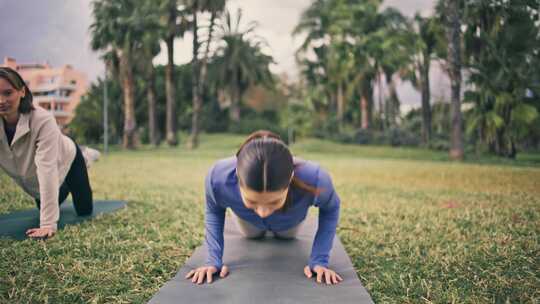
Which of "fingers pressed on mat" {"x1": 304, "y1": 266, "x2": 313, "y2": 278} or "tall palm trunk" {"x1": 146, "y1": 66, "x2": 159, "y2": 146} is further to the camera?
"tall palm trunk" {"x1": 146, "y1": 66, "x2": 159, "y2": 146}

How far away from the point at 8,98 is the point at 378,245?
2.49 m

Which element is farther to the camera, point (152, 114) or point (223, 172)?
point (152, 114)

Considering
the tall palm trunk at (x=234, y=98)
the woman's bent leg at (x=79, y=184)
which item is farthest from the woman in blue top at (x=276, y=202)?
the tall palm trunk at (x=234, y=98)

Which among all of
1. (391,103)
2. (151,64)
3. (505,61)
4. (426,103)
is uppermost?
(151,64)

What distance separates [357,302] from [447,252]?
1.07 m

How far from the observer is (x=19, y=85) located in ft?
7.92

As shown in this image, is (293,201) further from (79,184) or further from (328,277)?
(79,184)

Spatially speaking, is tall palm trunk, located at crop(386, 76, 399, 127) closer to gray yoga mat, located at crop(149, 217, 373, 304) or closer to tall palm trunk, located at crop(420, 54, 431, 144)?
tall palm trunk, located at crop(420, 54, 431, 144)

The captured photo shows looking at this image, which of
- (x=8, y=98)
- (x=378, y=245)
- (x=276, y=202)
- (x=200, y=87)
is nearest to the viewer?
(x=276, y=202)

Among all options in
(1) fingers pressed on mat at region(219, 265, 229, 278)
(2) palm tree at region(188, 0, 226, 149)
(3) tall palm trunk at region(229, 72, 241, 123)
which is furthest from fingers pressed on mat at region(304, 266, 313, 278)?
(3) tall palm trunk at region(229, 72, 241, 123)

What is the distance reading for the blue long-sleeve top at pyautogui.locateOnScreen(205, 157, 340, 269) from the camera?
6.02 ft

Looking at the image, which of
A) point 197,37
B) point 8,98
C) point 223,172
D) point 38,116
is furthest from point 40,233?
point 197,37

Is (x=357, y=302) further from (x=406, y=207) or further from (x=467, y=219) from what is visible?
(x=406, y=207)

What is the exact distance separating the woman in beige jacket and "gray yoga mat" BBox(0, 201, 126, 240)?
0.16 metres
